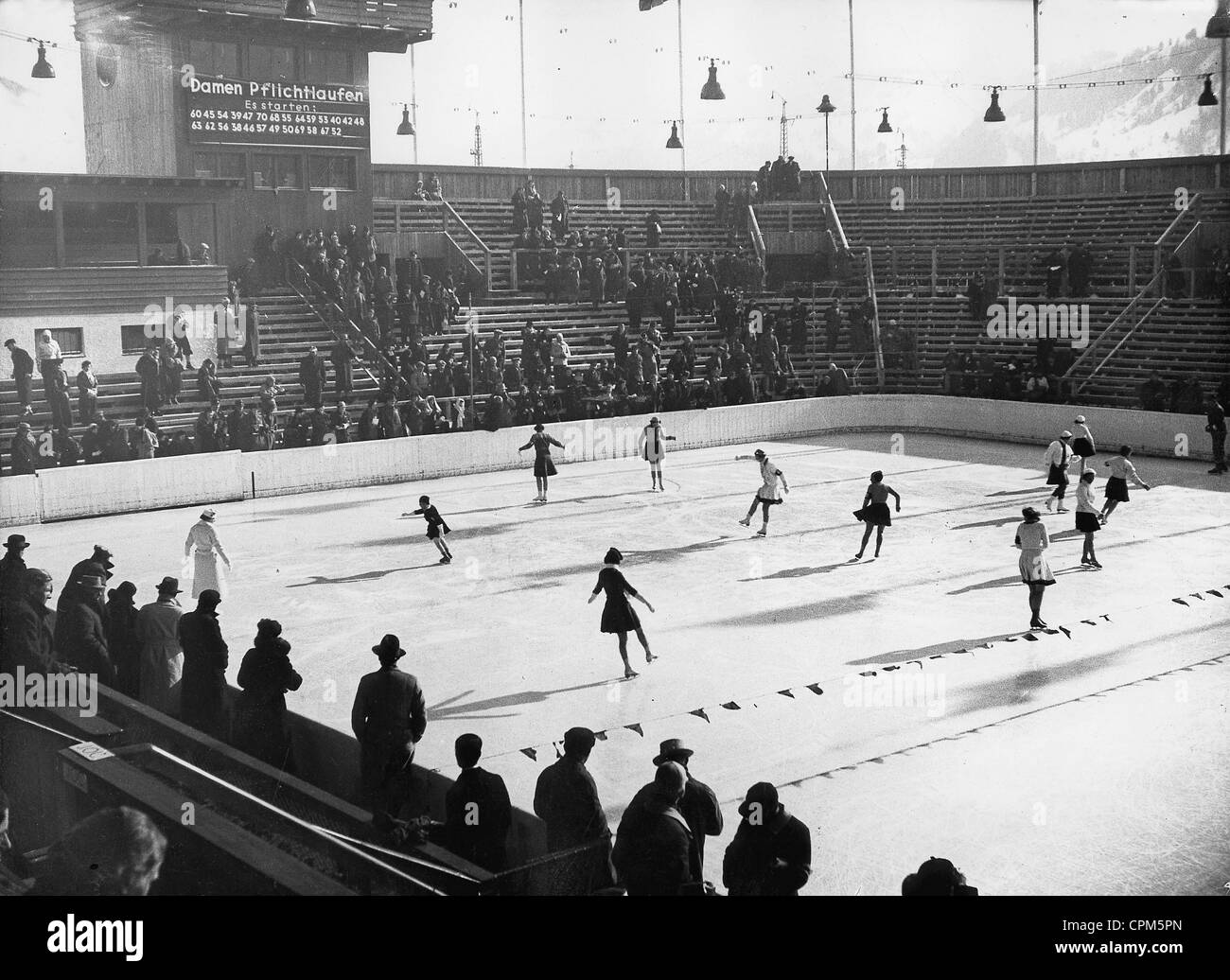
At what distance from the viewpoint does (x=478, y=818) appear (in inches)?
322

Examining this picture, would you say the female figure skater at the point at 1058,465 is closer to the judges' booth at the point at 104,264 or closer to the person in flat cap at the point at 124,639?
the person in flat cap at the point at 124,639

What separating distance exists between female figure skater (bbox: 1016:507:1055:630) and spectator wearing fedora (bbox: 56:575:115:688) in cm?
938

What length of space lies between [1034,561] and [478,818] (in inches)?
357

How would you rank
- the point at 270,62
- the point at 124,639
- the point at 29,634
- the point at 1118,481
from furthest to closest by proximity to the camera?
1. the point at 270,62
2. the point at 1118,481
3. the point at 124,639
4. the point at 29,634

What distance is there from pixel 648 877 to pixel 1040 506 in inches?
736

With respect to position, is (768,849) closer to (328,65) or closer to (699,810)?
(699,810)

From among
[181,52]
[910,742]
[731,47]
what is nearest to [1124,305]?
[731,47]

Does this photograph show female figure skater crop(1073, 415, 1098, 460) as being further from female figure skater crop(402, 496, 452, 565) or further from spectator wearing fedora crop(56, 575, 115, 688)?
spectator wearing fedora crop(56, 575, 115, 688)

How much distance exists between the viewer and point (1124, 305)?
122 feet

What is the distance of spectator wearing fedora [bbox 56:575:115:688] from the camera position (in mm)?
11828

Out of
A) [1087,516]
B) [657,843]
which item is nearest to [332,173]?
[1087,516]

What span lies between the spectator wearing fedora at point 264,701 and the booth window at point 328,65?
30.4 m

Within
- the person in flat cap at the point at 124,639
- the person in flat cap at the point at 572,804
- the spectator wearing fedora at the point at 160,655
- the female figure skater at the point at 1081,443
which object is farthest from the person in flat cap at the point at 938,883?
the female figure skater at the point at 1081,443
